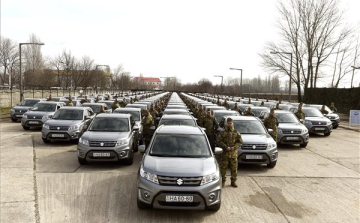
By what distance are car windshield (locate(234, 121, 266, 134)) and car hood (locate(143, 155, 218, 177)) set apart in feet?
13.2

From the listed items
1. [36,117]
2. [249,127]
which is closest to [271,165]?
[249,127]

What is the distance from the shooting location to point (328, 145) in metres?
14.3

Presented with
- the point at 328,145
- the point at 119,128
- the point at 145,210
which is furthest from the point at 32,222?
the point at 328,145

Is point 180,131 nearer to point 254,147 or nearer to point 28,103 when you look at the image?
point 254,147

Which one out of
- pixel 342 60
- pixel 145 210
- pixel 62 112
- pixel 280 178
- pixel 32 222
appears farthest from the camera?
pixel 342 60

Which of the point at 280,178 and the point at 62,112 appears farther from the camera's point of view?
the point at 62,112

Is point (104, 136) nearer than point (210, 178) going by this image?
No

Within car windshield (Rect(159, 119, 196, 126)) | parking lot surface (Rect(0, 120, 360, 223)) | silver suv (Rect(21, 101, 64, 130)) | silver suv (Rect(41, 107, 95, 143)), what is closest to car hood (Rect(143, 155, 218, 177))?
parking lot surface (Rect(0, 120, 360, 223))

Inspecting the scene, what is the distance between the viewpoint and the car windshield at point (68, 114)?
13.6 metres

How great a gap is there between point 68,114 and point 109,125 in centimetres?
418

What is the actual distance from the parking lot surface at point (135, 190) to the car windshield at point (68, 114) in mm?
2378

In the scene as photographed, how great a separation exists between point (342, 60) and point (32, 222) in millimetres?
49771

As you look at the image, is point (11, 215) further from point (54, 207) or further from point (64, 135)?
point (64, 135)

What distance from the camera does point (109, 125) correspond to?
1042 centimetres
